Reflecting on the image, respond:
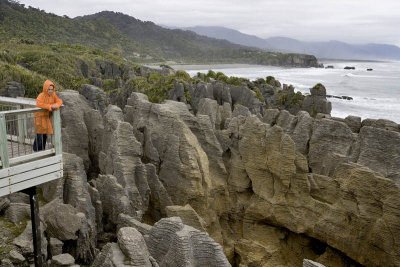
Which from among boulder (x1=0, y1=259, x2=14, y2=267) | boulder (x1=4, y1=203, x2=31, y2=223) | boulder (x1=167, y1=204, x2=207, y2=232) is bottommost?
boulder (x1=167, y1=204, x2=207, y2=232)

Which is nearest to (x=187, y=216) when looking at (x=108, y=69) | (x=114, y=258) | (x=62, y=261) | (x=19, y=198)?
(x=62, y=261)

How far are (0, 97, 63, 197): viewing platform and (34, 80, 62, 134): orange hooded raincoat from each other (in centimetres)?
8

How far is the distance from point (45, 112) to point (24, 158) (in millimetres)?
1287

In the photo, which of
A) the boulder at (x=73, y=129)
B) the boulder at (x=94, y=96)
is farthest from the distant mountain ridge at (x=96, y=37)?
the boulder at (x=73, y=129)

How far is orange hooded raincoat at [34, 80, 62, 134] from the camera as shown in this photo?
9453mm

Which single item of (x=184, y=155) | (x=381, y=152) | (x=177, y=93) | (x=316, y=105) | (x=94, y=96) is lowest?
(x=184, y=155)

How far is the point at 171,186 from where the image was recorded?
1516 centimetres

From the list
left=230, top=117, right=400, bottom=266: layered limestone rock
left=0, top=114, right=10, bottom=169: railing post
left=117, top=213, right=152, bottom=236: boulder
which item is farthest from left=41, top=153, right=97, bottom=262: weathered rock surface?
left=230, top=117, right=400, bottom=266: layered limestone rock

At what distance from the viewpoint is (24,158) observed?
903 cm

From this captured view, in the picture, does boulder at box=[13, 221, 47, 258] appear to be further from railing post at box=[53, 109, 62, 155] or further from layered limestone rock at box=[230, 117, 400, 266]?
layered limestone rock at box=[230, 117, 400, 266]

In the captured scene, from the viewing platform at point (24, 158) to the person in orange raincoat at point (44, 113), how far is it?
0.25ft

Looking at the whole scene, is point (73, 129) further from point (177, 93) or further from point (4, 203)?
point (177, 93)

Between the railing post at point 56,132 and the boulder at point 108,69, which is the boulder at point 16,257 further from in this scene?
the boulder at point 108,69

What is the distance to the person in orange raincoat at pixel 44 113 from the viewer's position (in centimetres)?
947
